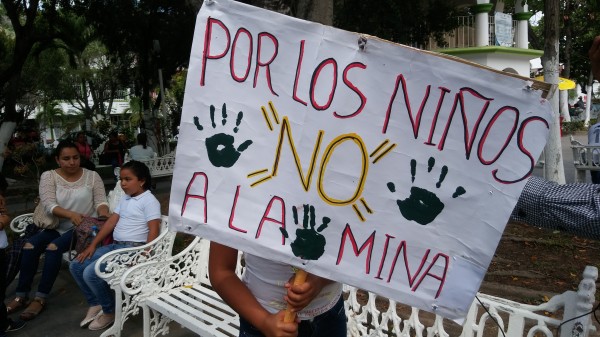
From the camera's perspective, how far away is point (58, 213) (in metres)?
4.30

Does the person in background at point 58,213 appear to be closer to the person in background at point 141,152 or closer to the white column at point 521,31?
the person in background at point 141,152

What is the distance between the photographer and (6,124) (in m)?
10.2

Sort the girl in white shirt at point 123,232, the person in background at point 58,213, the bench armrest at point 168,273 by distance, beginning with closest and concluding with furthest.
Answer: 1. the bench armrest at point 168,273
2. the girl in white shirt at point 123,232
3. the person in background at point 58,213

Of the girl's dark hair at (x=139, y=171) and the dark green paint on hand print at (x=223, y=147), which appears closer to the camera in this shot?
the dark green paint on hand print at (x=223, y=147)

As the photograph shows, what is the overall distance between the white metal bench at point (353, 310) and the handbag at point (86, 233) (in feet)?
2.29

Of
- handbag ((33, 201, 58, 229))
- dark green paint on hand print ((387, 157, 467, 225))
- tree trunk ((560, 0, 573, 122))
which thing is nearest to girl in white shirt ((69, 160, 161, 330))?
handbag ((33, 201, 58, 229))

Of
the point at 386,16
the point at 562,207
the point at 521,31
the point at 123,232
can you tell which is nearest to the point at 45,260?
the point at 123,232

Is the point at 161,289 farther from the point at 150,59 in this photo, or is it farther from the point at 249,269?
the point at 150,59

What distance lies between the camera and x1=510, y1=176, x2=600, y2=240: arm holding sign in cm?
149

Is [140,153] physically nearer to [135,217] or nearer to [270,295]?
[135,217]

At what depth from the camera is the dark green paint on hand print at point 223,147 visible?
5.38ft

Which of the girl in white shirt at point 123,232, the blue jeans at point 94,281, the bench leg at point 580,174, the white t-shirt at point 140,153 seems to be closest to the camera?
the blue jeans at point 94,281

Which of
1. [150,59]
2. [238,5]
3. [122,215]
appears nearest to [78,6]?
[150,59]

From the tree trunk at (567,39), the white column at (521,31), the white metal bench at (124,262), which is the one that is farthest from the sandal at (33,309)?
the tree trunk at (567,39)
